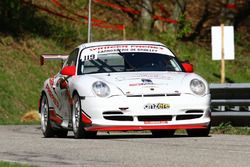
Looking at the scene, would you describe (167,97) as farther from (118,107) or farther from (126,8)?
(126,8)

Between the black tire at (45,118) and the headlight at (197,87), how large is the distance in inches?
114

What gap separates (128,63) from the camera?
52.4ft

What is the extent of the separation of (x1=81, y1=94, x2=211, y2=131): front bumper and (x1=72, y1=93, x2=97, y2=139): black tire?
140 mm

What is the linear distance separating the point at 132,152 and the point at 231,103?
6950 millimetres

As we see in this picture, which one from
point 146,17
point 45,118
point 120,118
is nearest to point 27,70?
point 146,17

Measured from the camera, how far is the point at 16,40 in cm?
3603

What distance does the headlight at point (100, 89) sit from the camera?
14867mm

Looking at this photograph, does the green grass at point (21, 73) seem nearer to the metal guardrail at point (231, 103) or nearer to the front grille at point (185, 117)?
the metal guardrail at point (231, 103)

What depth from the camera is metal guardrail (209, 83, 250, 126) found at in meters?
18.2

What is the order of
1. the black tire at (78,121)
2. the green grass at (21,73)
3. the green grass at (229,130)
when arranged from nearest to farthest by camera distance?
the black tire at (78,121) → the green grass at (229,130) → the green grass at (21,73)

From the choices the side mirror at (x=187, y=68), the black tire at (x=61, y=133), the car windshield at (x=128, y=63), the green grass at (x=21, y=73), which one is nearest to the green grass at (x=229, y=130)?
the side mirror at (x=187, y=68)

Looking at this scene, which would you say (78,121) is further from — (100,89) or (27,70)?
(27,70)

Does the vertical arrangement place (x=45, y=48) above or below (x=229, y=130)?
above

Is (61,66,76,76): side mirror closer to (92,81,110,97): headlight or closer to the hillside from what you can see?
(92,81,110,97): headlight
